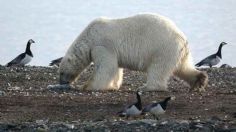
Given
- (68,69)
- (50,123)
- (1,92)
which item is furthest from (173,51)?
(50,123)

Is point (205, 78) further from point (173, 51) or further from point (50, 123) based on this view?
point (50, 123)

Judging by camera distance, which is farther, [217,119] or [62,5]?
[62,5]

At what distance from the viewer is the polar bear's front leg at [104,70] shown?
19.4 meters

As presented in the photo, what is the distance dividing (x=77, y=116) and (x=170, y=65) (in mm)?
3878

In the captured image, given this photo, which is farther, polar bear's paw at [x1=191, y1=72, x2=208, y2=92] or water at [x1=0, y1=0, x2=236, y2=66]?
water at [x1=0, y1=0, x2=236, y2=66]

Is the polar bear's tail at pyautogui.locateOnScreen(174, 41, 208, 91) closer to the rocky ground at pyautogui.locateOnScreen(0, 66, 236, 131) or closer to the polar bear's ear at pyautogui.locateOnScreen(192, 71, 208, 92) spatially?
the polar bear's ear at pyautogui.locateOnScreen(192, 71, 208, 92)

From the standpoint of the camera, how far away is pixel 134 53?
1972cm

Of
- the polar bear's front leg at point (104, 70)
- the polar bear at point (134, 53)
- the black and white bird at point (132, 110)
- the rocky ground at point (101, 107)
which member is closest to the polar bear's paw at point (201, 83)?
the polar bear at point (134, 53)

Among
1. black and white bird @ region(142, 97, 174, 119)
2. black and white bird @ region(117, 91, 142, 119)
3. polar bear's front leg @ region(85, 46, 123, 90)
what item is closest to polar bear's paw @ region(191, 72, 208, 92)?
polar bear's front leg @ region(85, 46, 123, 90)

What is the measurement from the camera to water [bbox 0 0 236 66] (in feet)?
143

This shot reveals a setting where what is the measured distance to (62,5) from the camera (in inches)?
3135

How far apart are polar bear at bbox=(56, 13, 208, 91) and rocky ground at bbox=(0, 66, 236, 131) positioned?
1.24 ft

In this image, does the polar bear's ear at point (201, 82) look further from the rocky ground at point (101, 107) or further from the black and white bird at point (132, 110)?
the black and white bird at point (132, 110)

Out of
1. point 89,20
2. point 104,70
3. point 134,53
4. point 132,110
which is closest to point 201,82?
point 134,53
